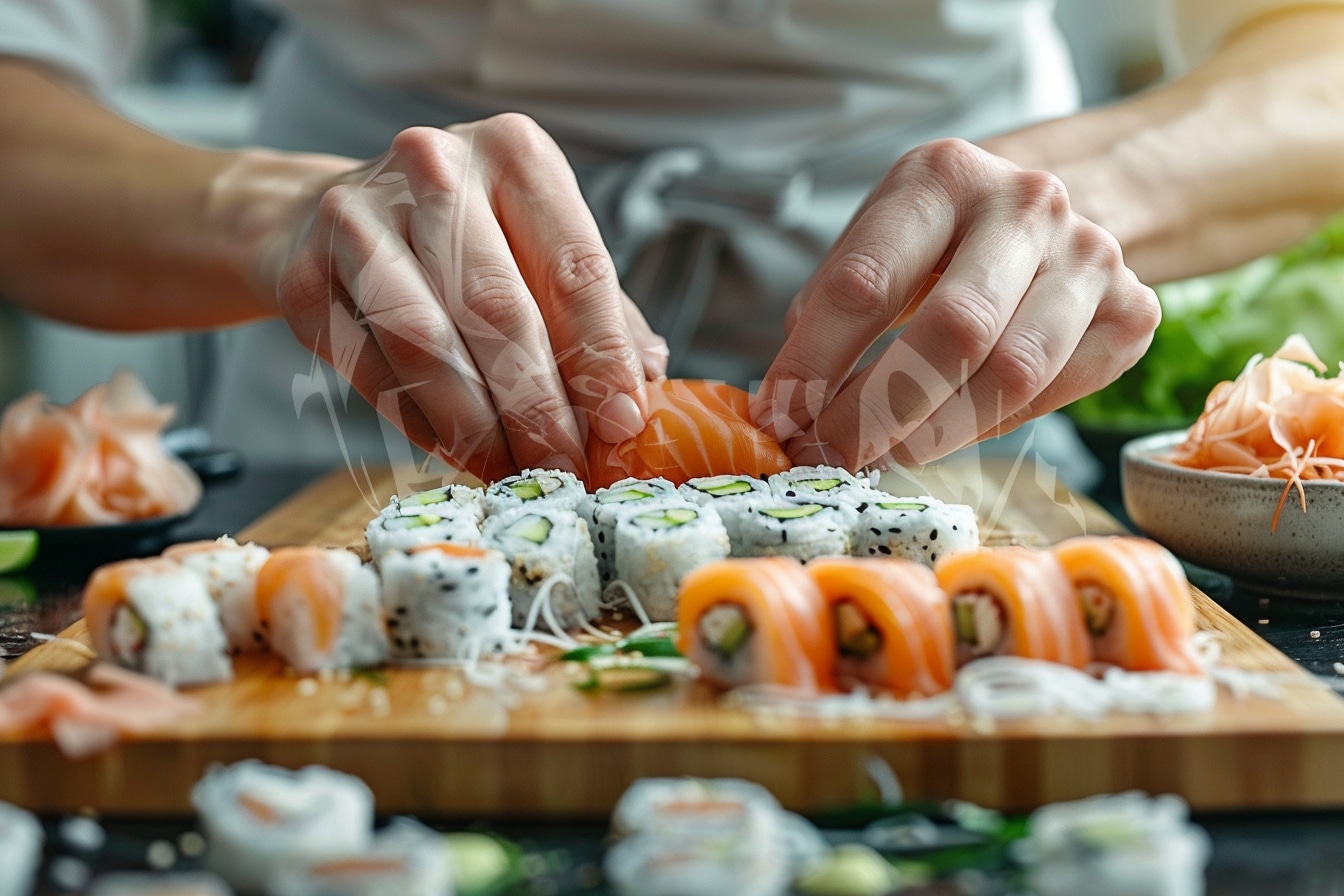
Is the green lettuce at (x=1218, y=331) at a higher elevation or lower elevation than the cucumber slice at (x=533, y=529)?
higher

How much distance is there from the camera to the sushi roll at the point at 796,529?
51.5 inches

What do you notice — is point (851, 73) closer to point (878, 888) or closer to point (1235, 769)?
point (1235, 769)

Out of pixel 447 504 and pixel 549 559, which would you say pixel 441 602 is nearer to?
pixel 549 559

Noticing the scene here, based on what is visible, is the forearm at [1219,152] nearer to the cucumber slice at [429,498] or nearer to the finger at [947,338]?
the finger at [947,338]

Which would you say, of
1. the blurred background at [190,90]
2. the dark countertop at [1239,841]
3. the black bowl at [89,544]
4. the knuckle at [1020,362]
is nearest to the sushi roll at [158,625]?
the dark countertop at [1239,841]

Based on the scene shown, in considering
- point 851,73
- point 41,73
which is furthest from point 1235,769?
point 41,73

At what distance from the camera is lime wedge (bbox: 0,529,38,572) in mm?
1628

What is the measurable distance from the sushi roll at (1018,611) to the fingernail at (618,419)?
1.62ft

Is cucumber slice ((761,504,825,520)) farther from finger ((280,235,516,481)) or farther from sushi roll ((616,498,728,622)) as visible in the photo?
finger ((280,235,516,481))

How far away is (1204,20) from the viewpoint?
2367 mm

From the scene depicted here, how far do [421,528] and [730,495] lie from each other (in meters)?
0.36

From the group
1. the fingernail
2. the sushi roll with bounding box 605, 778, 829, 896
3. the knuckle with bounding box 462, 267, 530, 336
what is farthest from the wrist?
the sushi roll with bounding box 605, 778, 829, 896

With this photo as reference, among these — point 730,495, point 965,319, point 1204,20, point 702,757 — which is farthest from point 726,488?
point 1204,20

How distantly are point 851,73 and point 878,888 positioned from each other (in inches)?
65.0
